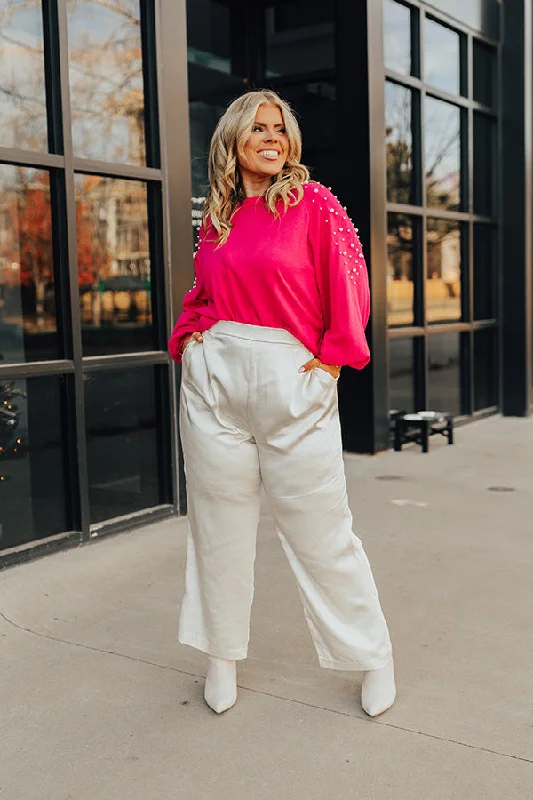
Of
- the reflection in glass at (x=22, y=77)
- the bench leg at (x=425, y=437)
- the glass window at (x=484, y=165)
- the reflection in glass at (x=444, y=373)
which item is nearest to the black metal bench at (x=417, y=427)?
the bench leg at (x=425, y=437)

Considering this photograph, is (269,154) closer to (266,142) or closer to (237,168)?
(266,142)

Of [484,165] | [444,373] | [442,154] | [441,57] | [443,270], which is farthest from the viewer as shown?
[484,165]

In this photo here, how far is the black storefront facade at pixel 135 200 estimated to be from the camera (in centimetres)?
473

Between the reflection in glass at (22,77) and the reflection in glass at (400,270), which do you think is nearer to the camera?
the reflection in glass at (22,77)

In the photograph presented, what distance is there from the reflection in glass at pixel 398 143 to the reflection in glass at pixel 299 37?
24.8 inches

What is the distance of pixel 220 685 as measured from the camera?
302 cm

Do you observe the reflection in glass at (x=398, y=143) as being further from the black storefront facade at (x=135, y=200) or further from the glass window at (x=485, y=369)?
the glass window at (x=485, y=369)

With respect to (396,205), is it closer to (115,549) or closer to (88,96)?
(88,96)

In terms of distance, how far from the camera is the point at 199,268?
3.00m

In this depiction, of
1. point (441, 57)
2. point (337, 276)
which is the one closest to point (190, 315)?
point (337, 276)

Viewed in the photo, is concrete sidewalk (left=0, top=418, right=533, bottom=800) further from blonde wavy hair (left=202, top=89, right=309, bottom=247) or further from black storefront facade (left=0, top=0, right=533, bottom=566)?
blonde wavy hair (left=202, top=89, right=309, bottom=247)

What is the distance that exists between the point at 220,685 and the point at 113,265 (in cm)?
294

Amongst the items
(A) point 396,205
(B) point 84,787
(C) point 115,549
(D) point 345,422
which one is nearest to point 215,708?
(B) point 84,787

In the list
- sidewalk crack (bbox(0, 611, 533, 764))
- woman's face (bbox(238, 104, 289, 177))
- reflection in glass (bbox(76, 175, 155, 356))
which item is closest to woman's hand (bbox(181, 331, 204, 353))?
woman's face (bbox(238, 104, 289, 177))
